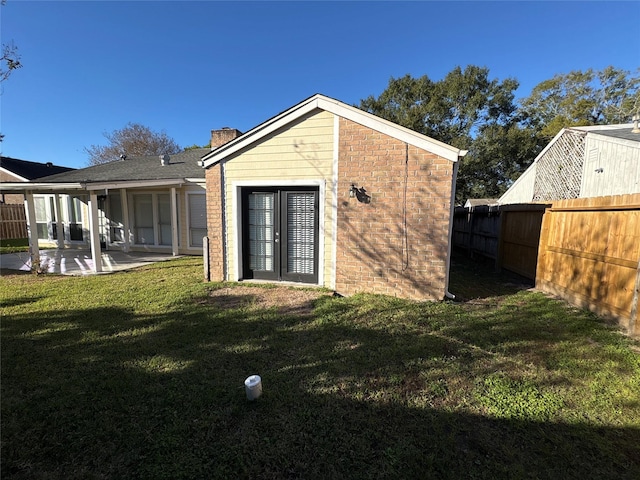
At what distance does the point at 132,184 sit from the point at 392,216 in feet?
26.6

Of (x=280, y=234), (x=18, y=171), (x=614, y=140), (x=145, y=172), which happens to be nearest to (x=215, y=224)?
(x=280, y=234)

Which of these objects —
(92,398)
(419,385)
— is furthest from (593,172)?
(92,398)

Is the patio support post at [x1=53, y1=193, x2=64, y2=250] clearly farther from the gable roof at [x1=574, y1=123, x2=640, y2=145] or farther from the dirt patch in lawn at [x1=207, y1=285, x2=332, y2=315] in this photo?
the gable roof at [x1=574, y1=123, x2=640, y2=145]

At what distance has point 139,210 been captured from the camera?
11.7 metres

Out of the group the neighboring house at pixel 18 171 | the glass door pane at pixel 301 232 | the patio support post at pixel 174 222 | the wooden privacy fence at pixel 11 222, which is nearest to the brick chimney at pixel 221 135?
the patio support post at pixel 174 222

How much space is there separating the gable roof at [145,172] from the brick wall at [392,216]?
6.63 metres

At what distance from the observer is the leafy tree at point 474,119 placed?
23172 mm

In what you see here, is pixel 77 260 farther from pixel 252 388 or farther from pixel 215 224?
pixel 252 388

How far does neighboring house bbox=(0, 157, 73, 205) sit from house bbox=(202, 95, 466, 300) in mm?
19706

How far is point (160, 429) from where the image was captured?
2486mm

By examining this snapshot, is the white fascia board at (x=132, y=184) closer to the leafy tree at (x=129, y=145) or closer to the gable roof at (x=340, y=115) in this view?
the gable roof at (x=340, y=115)

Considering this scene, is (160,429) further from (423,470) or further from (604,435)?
(604,435)

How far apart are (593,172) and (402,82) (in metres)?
19.1

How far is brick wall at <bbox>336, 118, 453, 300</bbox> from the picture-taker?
5602 mm
